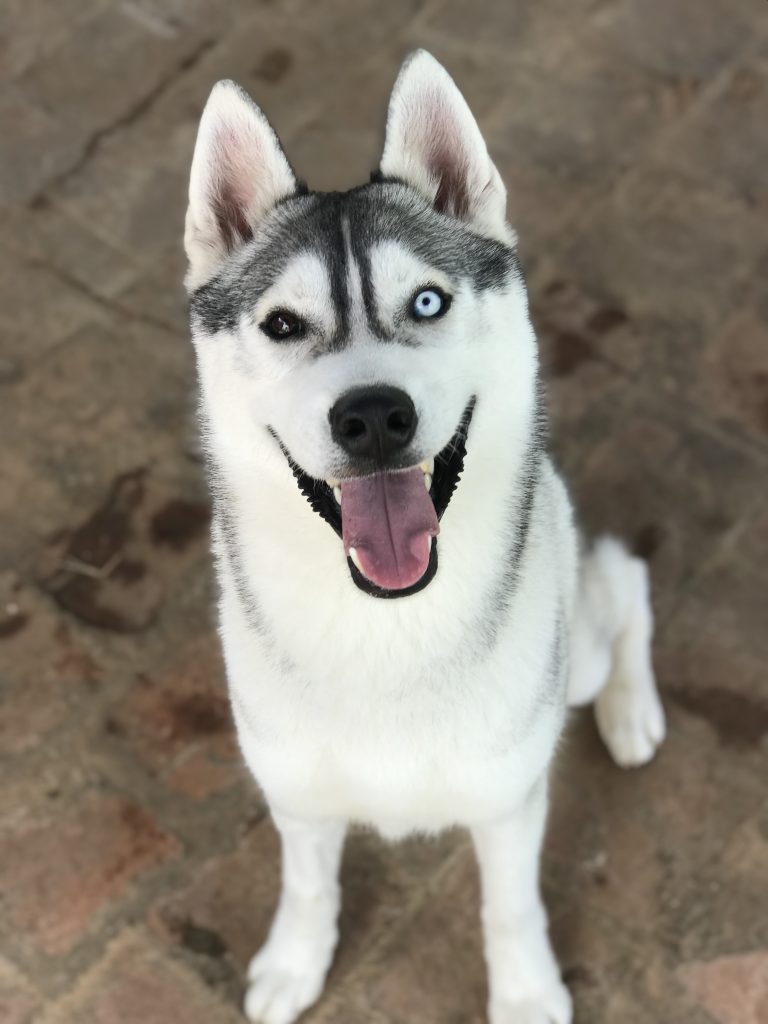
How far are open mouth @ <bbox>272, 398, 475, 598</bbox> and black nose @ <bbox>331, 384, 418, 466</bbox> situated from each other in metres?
0.12

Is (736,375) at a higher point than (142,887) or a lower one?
higher

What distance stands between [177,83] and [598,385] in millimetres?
2629

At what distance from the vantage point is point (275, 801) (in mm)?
2477

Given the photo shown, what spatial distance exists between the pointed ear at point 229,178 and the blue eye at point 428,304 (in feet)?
1.45

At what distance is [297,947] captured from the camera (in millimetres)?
2871

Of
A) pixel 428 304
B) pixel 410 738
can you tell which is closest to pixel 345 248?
pixel 428 304

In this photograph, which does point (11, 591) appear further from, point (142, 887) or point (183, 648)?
point (142, 887)

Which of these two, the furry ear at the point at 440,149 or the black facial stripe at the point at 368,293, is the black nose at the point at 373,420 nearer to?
the black facial stripe at the point at 368,293

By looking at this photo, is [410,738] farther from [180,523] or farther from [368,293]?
[180,523]

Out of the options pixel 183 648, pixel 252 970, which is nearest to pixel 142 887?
pixel 252 970

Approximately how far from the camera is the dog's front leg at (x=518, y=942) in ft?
8.54

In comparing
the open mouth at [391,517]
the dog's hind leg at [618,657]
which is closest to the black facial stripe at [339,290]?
the open mouth at [391,517]

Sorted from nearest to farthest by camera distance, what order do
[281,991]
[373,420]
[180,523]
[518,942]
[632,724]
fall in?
[373,420] → [518,942] → [281,991] → [632,724] → [180,523]

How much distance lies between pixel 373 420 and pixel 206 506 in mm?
2120
